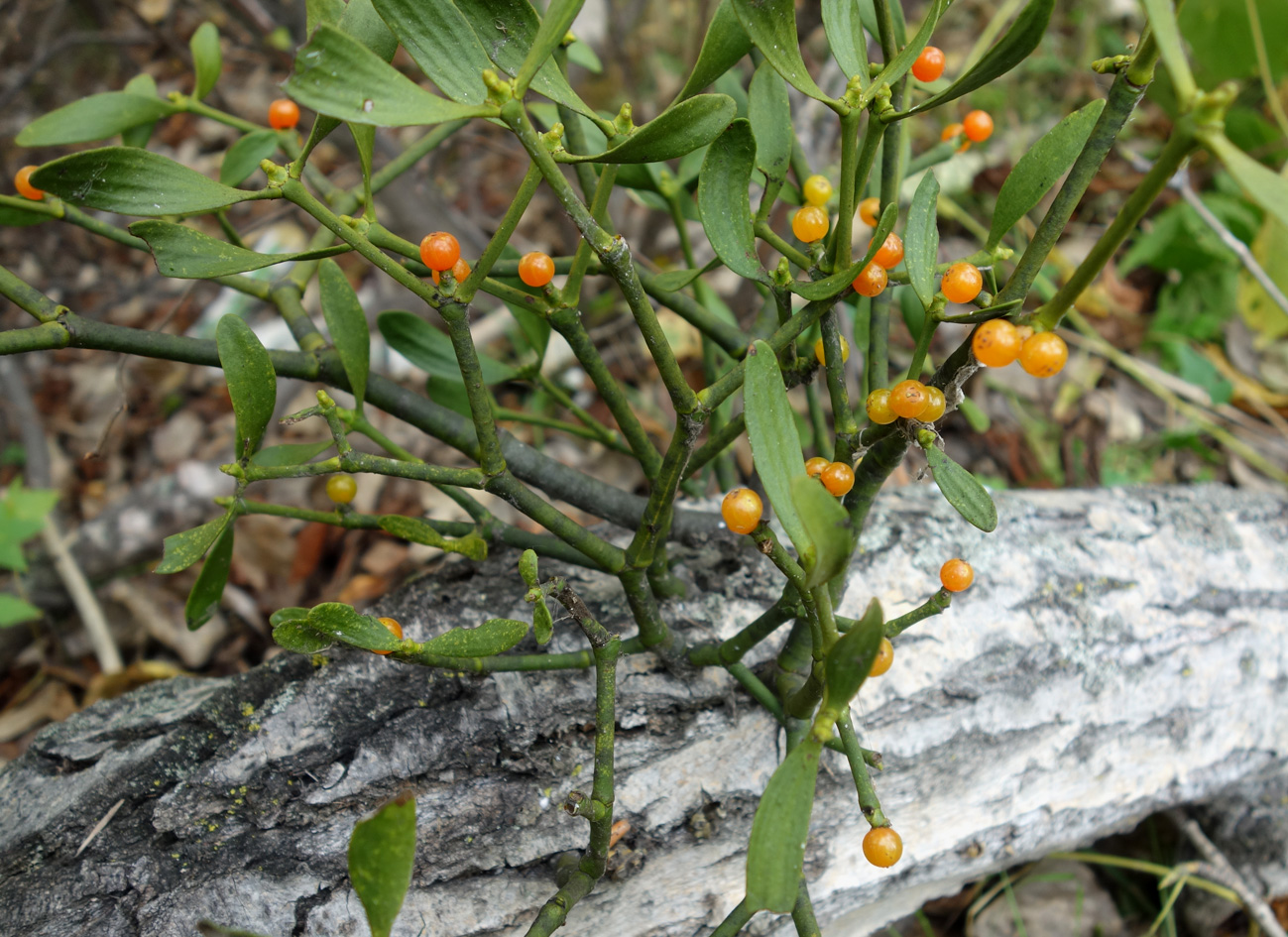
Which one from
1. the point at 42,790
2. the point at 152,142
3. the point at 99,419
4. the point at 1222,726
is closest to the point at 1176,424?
the point at 1222,726

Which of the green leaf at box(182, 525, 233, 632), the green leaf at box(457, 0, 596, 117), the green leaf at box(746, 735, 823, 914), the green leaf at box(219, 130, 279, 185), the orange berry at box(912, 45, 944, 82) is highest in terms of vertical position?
the green leaf at box(219, 130, 279, 185)

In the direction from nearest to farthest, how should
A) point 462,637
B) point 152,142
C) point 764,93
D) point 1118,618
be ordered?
point 462,637, point 764,93, point 1118,618, point 152,142

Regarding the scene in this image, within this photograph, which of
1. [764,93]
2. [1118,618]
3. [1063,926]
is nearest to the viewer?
[764,93]

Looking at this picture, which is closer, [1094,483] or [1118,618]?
[1118,618]

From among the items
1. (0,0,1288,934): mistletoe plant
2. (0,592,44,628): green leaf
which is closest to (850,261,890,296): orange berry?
(0,0,1288,934): mistletoe plant

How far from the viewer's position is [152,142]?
8.64 ft

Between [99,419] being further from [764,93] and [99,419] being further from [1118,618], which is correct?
[1118,618]

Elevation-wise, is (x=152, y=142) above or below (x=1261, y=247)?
above

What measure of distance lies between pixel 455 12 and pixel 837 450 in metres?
0.43

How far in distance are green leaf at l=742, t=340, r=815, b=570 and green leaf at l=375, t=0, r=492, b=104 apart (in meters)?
0.24

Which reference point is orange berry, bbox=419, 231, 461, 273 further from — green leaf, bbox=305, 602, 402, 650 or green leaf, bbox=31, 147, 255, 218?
green leaf, bbox=305, 602, 402, 650

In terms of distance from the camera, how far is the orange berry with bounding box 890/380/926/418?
0.57 m

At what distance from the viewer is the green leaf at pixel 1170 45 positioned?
1.22 feet

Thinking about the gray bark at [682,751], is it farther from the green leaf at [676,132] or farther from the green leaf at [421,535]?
the green leaf at [676,132]
